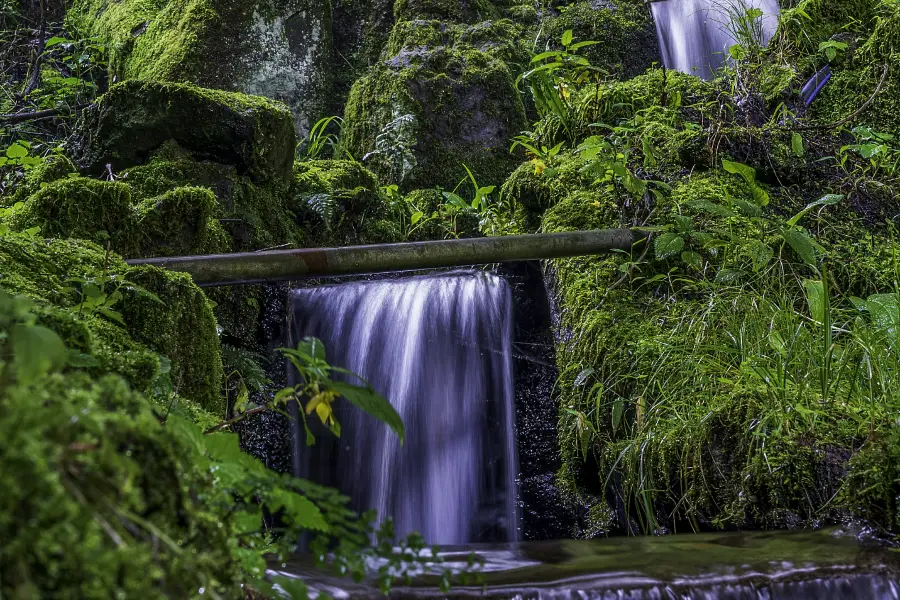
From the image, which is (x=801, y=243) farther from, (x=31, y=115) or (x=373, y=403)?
(x=31, y=115)

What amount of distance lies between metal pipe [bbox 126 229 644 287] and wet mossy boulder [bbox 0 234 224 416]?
1.11ft

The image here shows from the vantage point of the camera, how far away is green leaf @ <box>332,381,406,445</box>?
129 cm

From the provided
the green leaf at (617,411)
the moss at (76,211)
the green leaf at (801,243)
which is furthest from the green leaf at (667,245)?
the moss at (76,211)

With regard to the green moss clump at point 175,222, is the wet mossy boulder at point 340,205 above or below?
above

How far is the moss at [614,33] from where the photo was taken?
8328 mm

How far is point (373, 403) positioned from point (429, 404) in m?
3.05

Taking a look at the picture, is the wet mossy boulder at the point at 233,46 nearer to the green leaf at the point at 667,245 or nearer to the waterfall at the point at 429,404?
the waterfall at the point at 429,404

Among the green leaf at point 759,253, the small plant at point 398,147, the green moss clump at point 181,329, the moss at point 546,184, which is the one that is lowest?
the green moss clump at point 181,329

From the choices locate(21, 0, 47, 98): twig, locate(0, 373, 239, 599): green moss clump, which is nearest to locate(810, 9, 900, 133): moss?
locate(0, 373, 239, 599): green moss clump

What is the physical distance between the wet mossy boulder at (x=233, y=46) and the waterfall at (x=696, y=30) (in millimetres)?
3658

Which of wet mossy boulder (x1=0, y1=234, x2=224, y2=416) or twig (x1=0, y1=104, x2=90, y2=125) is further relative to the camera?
twig (x1=0, y1=104, x2=90, y2=125)

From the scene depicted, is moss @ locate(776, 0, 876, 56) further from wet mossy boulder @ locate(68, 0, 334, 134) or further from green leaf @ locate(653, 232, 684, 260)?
wet mossy boulder @ locate(68, 0, 334, 134)

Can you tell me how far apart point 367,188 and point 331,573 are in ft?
13.7

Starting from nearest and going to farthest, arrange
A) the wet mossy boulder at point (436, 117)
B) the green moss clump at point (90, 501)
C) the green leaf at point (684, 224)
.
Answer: the green moss clump at point (90, 501) < the green leaf at point (684, 224) < the wet mossy boulder at point (436, 117)
